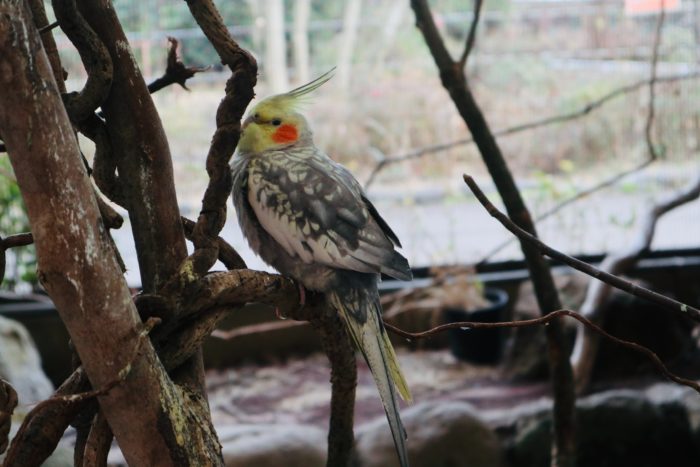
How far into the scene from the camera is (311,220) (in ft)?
3.75

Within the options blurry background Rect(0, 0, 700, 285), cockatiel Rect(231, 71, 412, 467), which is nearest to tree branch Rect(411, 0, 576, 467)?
cockatiel Rect(231, 71, 412, 467)

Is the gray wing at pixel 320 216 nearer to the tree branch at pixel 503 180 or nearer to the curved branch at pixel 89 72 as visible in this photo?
the tree branch at pixel 503 180

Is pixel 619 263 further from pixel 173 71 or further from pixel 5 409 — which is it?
pixel 5 409

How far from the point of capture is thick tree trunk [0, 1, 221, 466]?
0.55 meters

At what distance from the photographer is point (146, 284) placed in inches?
30.8

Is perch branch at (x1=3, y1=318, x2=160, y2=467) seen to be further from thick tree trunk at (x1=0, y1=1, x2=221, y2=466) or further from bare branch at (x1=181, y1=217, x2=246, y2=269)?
bare branch at (x1=181, y1=217, x2=246, y2=269)

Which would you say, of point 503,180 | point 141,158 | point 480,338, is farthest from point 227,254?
point 480,338

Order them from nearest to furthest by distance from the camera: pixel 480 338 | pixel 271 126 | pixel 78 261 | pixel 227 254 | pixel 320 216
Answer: pixel 78 261 → pixel 227 254 → pixel 320 216 → pixel 271 126 → pixel 480 338

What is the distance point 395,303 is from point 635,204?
95 cm

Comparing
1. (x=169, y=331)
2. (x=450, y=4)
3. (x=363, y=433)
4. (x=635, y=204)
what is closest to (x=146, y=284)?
(x=169, y=331)

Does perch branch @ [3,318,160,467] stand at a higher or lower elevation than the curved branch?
lower

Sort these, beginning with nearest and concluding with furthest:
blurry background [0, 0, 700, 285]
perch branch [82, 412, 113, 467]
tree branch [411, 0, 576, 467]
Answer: perch branch [82, 412, 113, 467] → tree branch [411, 0, 576, 467] → blurry background [0, 0, 700, 285]

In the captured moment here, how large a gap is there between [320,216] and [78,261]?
576 mm

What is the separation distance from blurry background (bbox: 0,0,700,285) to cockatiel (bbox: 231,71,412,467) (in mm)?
1435
